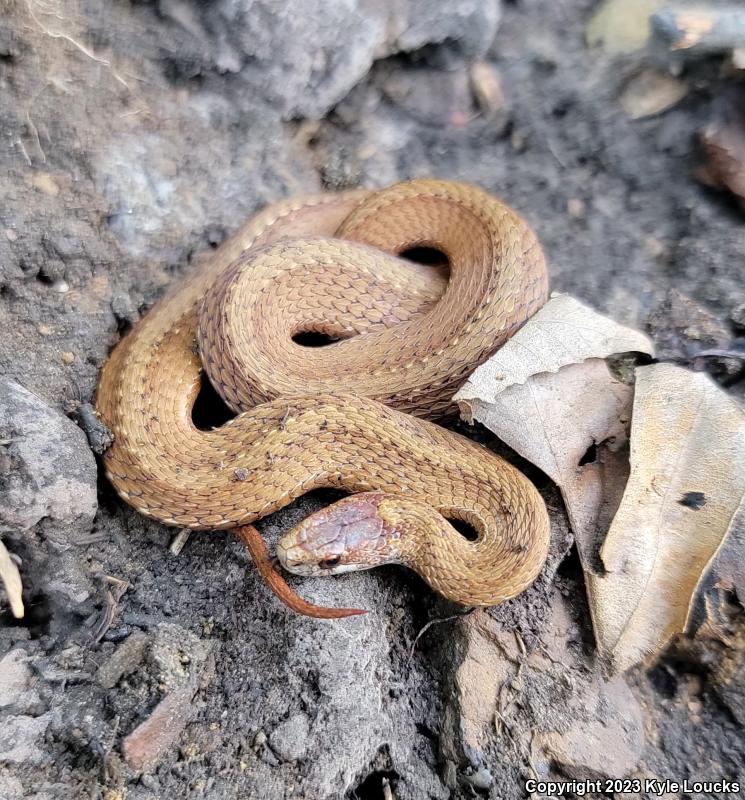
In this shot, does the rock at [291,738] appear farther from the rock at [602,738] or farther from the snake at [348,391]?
the rock at [602,738]

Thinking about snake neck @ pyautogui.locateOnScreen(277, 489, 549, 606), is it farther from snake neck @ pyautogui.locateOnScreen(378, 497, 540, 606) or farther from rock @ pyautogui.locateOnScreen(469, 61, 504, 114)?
rock @ pyautogui.locateOnScreen(469, 61, 504, 114)

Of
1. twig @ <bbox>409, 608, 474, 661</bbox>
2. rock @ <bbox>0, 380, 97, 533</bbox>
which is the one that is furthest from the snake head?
rock @ <bbox>0, 380, 97, 533</bbox>

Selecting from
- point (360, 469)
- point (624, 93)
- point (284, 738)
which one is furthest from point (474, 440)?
point (624, 93)

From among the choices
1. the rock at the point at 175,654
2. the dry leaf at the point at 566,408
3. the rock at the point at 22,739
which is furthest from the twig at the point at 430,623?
the rock at the point at 22,739

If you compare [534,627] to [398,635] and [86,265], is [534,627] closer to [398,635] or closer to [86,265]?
[398,635]

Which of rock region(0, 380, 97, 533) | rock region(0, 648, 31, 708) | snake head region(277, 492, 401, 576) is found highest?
rock region(0, 380, 97, 533)
